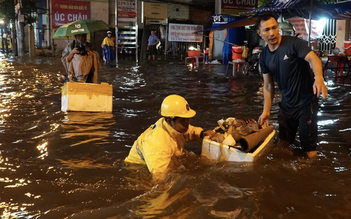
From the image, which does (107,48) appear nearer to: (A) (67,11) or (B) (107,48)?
(B) (107,48)

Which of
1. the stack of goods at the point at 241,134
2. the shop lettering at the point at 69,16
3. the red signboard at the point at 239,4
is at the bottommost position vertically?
the stack of goods at the point at 241,134

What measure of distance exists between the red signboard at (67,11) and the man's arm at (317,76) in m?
22.3

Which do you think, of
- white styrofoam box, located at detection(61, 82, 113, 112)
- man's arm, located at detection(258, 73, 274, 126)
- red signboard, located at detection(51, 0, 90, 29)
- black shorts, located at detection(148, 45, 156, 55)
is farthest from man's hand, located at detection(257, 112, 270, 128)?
red signboard, located at detection(51, 0, 90, 29)

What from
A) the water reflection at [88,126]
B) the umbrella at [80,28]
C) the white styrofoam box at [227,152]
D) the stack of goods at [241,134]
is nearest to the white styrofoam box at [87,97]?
the water reflection at [88,126]

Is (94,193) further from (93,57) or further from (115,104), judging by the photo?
(115,104)

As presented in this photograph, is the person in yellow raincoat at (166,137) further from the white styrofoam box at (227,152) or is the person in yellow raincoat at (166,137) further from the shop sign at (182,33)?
the shop sign at (182,33)

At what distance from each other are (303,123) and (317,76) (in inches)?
29.4

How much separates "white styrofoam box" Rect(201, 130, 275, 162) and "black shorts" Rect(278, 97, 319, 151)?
36 centimetres

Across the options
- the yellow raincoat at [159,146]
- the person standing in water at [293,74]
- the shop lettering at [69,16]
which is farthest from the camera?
the shop lettering at [69,16]

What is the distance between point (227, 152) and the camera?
4160 mm

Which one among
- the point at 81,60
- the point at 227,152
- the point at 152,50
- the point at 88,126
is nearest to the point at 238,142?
the point at 227,152

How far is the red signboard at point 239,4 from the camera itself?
22.9m

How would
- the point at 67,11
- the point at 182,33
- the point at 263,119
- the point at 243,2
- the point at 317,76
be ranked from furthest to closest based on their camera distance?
the point at 182,33 < the point at 67,11 < the point at 243,2 < the point at 263,119 < the point at 317,76

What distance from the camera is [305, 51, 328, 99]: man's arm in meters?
3.73
